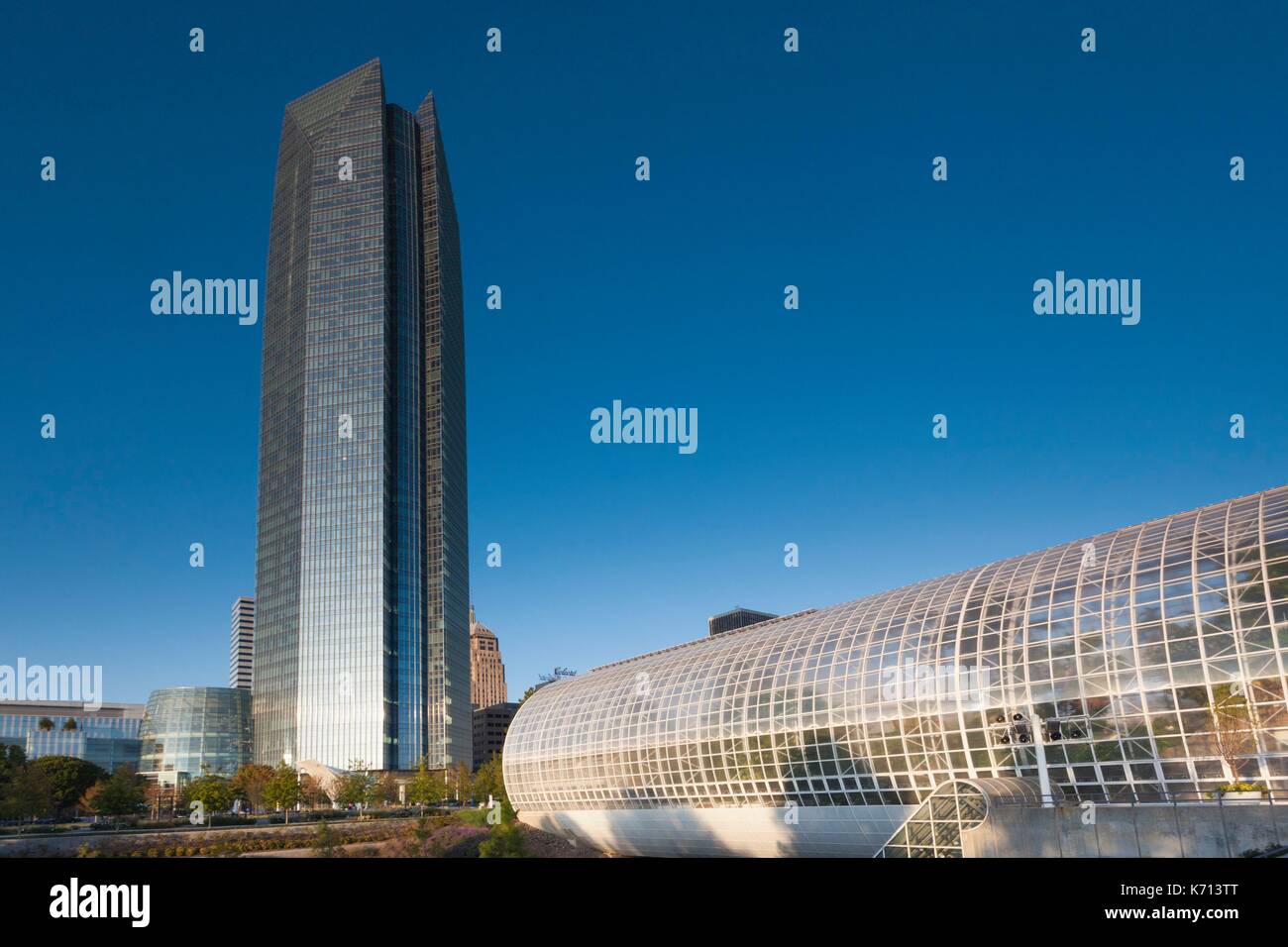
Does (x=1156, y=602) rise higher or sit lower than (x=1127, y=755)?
higher

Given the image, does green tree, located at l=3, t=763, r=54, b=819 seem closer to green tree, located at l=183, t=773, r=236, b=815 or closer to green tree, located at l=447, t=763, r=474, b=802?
green tree, located at l=183, t=773, r=236, b=815

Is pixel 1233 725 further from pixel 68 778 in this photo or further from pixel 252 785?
Answer: pixel 68 778

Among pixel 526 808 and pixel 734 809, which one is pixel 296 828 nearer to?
pixel 526 808

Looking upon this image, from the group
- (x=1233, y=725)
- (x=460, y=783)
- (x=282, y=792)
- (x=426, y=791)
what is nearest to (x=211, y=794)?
(x=282, y=792)

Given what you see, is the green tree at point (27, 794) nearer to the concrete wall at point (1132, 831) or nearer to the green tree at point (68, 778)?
the green tree at point (68, 778)

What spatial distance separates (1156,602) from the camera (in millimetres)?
44938

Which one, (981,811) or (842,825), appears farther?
(842,825)

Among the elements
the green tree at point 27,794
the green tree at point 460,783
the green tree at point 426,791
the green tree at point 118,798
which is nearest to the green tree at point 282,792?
the green tree at point 118,798

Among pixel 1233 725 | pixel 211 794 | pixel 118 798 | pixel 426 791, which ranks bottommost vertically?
pixel 426 791

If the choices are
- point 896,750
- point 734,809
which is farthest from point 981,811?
point 734,809

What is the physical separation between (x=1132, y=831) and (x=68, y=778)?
15193 centimetres

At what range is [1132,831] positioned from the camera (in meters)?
31.8
